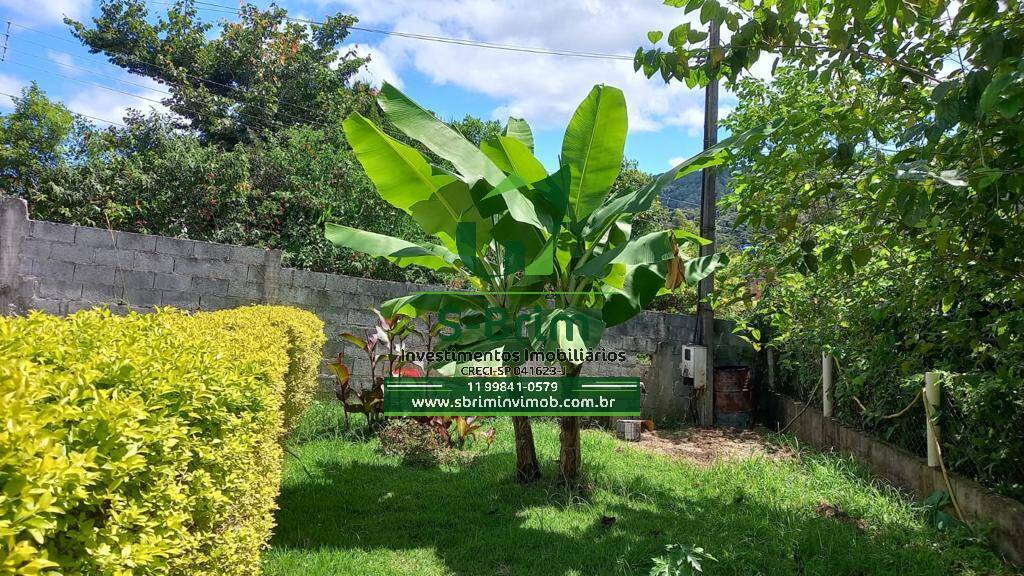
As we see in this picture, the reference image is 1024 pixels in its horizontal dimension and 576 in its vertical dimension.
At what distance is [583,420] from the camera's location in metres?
6.93

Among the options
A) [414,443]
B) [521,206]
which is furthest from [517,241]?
[414,443]

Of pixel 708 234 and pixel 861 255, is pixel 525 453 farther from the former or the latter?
pixel 708 234

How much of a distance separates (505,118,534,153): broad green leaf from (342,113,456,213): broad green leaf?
945mm

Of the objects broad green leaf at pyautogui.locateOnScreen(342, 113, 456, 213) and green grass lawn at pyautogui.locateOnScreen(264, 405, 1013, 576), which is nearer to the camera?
green grass lawn at pyautogui.locateOnScreen(264, 405, 1013, 576)

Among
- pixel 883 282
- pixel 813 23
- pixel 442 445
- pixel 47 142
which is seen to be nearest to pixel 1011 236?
pixel 813 23

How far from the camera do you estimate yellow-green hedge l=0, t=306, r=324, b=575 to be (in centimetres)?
104

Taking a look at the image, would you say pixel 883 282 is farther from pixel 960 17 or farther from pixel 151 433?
pixel 151 433

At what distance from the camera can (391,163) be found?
3.89m

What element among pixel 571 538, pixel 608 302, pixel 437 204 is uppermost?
pixel 437 204

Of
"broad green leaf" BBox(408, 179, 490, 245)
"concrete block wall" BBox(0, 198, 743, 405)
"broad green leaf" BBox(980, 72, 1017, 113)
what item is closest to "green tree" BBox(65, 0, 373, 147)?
"concrete block wall" BBox(0, 198, 743, 405)

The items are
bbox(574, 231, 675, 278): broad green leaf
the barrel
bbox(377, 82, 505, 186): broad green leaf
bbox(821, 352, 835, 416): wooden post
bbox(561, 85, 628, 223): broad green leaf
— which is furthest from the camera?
the barrel

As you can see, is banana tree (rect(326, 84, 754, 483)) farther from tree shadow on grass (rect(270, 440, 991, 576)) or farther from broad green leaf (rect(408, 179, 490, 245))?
tree shadow on grass (rect(270, 440, 991, 576))

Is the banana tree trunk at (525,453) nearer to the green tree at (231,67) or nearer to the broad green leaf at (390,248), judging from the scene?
the broad green leaf at (390,248)

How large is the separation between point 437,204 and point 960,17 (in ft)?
9.59
